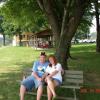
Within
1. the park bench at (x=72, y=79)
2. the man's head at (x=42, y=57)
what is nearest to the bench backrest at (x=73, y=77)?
the park bench at (x=72, y=79)

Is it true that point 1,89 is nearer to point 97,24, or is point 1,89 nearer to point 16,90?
point 16,90

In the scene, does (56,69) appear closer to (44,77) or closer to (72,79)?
(44,77)

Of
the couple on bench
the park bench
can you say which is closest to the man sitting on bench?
the couple on bench

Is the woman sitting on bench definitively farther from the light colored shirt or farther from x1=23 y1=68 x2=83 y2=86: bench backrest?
x1=23 y1=68 x2=83 y2=86: bench backrest

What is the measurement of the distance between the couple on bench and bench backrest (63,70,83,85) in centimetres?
45

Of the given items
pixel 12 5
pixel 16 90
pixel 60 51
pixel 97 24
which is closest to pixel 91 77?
pixel 60 51

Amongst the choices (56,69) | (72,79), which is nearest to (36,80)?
(56,69)

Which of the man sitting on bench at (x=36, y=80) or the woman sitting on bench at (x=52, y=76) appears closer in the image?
the woman sitting on bench at (x=52, y=76)

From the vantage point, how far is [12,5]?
1022 inches

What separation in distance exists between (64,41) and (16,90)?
2.54 metres

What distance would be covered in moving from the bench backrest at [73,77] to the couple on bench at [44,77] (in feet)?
1.49

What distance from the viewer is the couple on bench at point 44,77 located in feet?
30.6

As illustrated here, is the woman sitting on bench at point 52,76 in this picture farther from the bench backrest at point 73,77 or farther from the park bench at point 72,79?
the bench backrest at point 73,77

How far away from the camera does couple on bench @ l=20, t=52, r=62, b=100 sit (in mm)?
9321
